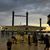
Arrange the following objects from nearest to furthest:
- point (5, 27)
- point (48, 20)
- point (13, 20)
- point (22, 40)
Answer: point (22, 40) → point (48, 20) → point (13, 20) → point (5, 27)

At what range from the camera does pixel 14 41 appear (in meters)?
35.9

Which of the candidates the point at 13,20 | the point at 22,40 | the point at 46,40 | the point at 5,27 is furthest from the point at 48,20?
the point at 46,40

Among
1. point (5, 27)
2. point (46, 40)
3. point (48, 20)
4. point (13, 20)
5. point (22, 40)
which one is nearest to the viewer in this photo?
point (46, 40)

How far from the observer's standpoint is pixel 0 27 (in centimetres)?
10244

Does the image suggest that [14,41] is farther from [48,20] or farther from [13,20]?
[13,20]

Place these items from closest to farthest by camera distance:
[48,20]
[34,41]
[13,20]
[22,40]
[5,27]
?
[34,41], [22,40], [48,20], [13,20], [5,27]

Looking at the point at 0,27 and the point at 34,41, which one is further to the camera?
the point at 0,27

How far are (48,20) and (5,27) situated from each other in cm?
2929

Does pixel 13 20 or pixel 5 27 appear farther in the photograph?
pixel 5 27

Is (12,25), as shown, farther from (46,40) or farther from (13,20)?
Result: (46,40)

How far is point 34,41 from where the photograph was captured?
34.3 meters

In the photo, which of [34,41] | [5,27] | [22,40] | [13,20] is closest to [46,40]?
[34,41]

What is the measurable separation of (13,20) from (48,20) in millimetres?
21496

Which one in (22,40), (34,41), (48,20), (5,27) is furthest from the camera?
(5,27)
